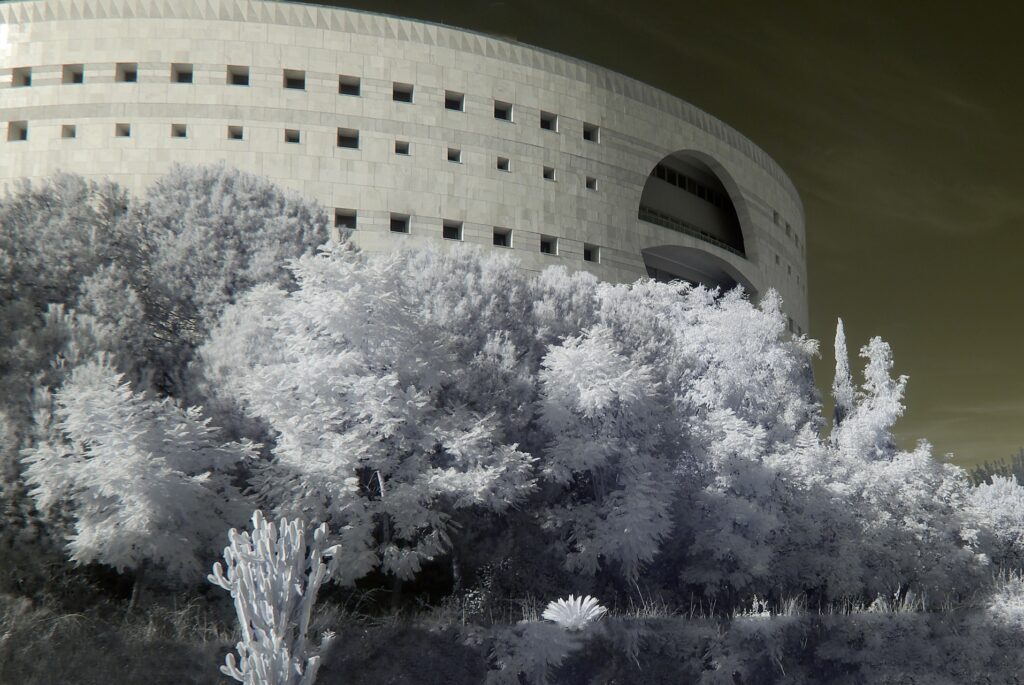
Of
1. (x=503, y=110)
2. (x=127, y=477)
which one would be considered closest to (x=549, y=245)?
(x=503, y=110)

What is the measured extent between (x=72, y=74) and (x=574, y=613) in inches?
1115

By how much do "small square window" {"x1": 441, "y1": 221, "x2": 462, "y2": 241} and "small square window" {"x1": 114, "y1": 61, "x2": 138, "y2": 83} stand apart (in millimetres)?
11906

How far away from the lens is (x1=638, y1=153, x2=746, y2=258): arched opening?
45.8 m

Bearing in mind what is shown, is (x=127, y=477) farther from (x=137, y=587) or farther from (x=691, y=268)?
(x=691, y=268)

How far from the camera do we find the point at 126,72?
119ft

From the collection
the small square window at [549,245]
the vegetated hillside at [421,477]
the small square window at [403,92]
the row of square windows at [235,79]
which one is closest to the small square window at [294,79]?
the row of square windows at [235,79]

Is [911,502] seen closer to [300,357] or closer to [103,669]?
[300,357]

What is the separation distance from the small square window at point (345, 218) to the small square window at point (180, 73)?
7.08 m

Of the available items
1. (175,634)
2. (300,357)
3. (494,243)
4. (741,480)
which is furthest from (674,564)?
(494,243)

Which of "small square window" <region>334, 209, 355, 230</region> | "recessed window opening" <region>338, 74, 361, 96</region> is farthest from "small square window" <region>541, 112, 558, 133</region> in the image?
"small square window" <region>334, 209, 355, 230</region>

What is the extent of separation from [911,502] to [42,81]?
31.4 m

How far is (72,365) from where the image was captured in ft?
65.1

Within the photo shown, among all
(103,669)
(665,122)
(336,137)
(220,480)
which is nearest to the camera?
(103,669)

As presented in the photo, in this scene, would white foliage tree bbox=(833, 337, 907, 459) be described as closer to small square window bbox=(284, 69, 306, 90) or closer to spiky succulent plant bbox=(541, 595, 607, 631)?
spiky succulent plant bbox=(541, 595, 607, 631)
